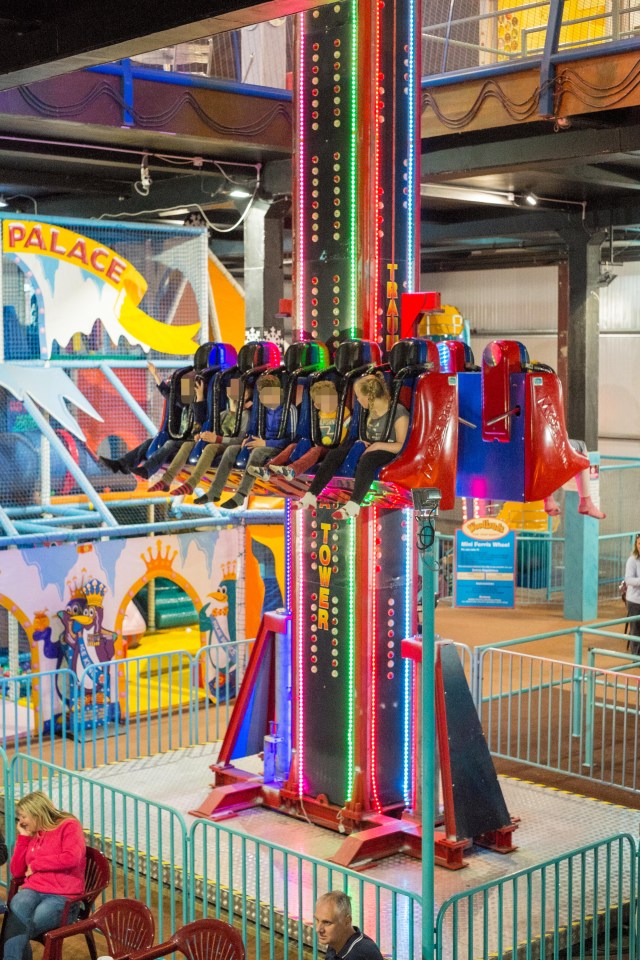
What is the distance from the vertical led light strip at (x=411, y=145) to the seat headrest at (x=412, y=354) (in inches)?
40.2

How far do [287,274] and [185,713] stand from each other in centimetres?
1559

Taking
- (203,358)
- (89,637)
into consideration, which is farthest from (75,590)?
(203,358)

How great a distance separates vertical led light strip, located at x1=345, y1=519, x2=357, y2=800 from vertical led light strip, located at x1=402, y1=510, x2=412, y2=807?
35cm

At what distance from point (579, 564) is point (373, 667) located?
9.66 metres

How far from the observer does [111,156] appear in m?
13.8

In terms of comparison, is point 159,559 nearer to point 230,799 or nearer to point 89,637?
point 89,637

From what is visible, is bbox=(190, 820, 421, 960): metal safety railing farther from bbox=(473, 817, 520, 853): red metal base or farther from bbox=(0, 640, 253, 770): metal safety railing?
bbox=(0, 640, 253, 770): metal safety railing

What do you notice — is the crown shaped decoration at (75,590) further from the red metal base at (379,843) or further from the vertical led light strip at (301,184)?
the red metal base at (379,843)

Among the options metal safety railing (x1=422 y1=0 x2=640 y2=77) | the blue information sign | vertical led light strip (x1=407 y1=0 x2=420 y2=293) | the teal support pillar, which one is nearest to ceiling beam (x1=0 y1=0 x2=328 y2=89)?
Answer: vertical led light strip (x1=407 y1=0 x2=420 y2=293)

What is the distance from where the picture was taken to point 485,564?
16.9 meters

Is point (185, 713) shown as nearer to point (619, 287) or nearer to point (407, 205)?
point (407, 205)

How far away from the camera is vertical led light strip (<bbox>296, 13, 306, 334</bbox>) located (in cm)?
882

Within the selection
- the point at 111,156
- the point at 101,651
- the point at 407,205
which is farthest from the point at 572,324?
the point at 407,205

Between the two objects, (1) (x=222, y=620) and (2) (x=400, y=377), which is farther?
(1) (x=222, y=620)
